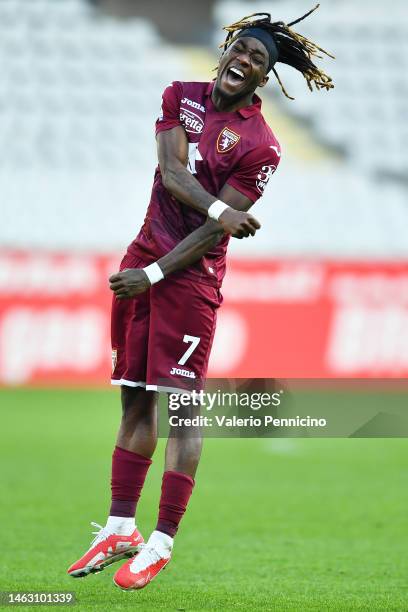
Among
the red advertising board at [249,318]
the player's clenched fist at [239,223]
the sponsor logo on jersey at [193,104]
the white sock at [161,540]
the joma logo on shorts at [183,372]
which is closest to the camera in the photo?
the player's clenched fist at [239,223]

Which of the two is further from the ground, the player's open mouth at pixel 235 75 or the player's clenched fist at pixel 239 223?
the player's open mouth at pixel 235 75

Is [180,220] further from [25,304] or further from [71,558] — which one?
[25,304]

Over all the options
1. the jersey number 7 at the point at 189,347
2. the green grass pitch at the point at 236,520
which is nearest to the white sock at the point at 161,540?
the green grass pitch at the point at 236,520

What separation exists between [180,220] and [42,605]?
164 cm

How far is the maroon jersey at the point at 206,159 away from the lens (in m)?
4.59

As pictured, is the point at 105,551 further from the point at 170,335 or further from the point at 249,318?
the point at 249,318

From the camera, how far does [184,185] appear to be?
4.49 meters

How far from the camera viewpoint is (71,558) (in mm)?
5375

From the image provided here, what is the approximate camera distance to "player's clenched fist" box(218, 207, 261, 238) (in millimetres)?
4297

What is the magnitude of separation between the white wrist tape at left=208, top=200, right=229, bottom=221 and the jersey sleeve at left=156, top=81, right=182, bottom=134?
1.41 feet

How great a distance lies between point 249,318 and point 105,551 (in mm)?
9005

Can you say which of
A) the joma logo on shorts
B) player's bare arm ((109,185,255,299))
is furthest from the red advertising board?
player's bare arm ((109,185,255,299))

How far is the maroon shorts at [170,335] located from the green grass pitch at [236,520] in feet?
2.69

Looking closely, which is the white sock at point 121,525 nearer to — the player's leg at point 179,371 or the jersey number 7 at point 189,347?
the player's leg at point 179,371
